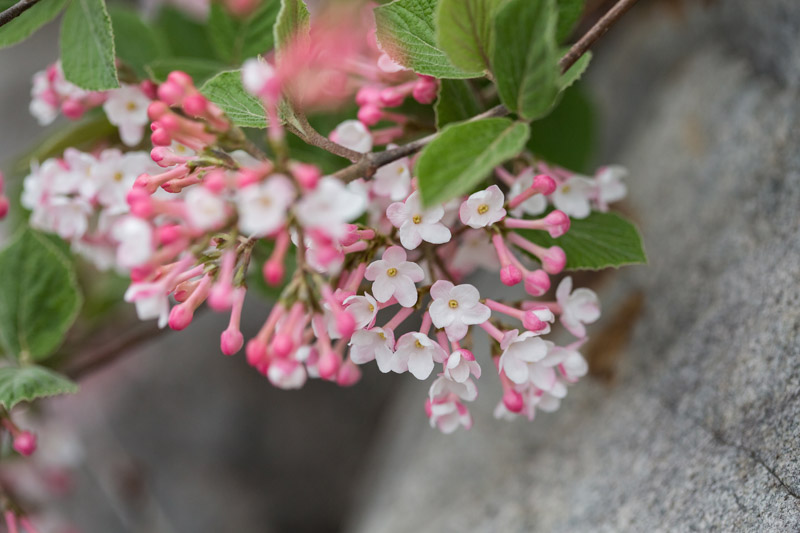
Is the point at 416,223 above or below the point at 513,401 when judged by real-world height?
above

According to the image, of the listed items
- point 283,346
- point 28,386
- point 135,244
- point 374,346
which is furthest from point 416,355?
point 28,386

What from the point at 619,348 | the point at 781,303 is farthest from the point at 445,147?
the point at 619,348

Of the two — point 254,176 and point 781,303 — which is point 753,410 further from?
point 254,176

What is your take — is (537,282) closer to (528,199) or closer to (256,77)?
(528,199)

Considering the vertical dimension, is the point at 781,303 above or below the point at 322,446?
above

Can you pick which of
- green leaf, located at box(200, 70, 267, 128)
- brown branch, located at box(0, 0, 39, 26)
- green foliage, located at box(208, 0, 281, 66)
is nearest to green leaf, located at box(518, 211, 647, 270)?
green leaf, located at box(200, 70, 267, 128)

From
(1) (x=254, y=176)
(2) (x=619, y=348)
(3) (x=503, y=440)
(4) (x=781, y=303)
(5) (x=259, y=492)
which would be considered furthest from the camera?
(5) (x=259, y=492)

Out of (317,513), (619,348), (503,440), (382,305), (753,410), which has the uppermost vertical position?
(382,305)
